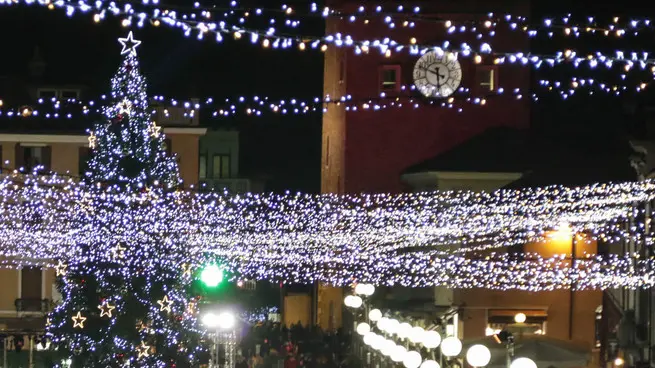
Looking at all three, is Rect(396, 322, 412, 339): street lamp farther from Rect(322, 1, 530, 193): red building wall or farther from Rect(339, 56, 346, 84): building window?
Rect(339, 56, 346, 84): building window

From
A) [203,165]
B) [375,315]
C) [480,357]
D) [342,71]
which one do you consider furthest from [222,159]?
[480,357]

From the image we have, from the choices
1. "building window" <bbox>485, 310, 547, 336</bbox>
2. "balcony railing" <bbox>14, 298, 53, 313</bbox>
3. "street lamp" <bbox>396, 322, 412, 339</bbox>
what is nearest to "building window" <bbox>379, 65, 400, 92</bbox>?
"building window" <bbox>485, 310, 547, 336</bbox>

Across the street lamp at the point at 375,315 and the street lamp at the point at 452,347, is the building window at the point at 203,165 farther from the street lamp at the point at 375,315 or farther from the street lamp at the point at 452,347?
the street lamp at the point at 452,347

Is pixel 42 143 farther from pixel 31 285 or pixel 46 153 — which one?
pixel 31 285

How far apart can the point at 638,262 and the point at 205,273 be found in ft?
41.6

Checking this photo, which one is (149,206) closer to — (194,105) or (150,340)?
(150,340)

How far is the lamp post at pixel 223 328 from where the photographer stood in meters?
37.3

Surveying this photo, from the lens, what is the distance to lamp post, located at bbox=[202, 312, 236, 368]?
37.3m

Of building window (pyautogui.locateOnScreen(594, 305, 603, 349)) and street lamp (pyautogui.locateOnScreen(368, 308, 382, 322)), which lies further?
street lamp (pyautogui.locateOnScreen(368, 308, 382, 322))

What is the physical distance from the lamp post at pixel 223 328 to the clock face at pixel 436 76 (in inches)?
540

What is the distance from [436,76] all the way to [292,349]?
465 inches

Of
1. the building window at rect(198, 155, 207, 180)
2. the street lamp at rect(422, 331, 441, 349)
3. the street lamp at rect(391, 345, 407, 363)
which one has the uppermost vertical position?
the building window at rect(198, 155, 207, 180)

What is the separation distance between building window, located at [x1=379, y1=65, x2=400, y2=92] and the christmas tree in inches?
576

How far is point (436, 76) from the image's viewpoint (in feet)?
164
